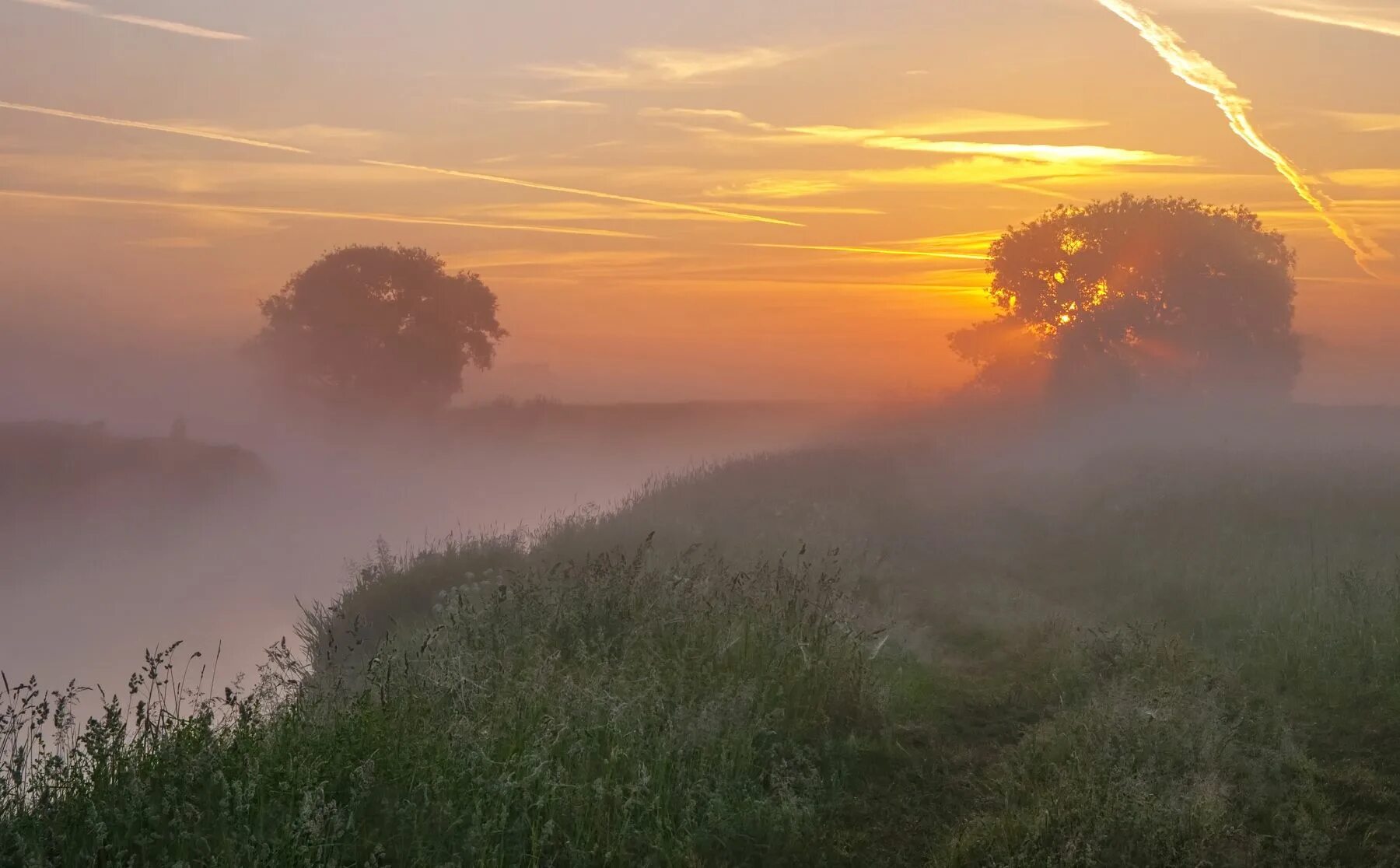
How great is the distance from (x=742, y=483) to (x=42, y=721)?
18676mm

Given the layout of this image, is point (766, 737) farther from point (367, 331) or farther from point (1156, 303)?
point (367, 331)

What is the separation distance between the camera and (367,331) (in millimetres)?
49156

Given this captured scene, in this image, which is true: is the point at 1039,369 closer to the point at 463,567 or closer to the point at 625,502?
the point at 625,502

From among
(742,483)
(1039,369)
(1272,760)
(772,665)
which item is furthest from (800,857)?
(1039,369)

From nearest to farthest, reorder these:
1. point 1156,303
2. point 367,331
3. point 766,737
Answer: point 766,737
point 1156,303
point 367,331

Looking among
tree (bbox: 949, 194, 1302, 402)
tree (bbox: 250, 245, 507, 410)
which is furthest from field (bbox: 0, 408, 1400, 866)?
tree (bbox: 250, 245, 507, 410)

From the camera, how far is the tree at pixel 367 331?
1924 inches

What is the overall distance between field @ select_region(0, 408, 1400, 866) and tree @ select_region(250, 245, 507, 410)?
36.8 meters

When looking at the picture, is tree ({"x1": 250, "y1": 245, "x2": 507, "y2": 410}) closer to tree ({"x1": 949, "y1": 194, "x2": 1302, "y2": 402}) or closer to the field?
tree ({"x1": 949, "y1": 194, "x2": 1302, "y2": 402})

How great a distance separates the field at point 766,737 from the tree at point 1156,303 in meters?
26.9

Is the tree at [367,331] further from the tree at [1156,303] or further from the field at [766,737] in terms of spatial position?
the field at [766,737]

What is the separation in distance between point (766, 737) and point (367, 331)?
45813 millimetres

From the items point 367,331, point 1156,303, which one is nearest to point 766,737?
point 1156,303

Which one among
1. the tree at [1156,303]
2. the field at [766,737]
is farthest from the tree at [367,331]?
the field at [766,737]
